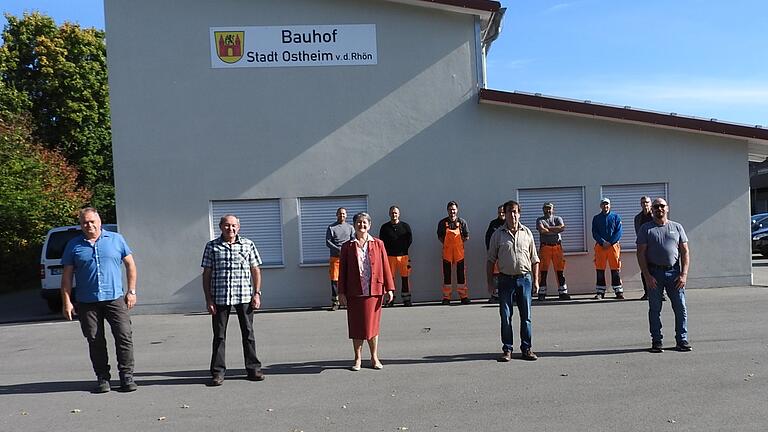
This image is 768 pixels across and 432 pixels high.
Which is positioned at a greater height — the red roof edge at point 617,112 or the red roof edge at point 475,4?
the red roof edge at point 475,4

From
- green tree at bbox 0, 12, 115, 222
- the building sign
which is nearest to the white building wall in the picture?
the building sign

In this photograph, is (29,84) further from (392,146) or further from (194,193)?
(392,146)

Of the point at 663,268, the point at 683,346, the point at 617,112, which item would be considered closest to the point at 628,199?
the point at 617,112

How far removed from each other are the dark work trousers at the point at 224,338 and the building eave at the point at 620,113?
768 centimetres

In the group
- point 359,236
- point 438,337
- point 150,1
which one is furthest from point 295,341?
point 150,1

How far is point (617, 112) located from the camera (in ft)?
43.5

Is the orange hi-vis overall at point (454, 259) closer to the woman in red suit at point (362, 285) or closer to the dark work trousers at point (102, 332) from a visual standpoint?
the woman in red suit at point (362, 285)

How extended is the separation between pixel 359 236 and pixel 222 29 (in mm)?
7446

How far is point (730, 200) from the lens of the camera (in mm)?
13703

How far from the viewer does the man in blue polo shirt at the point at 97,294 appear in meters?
7.30

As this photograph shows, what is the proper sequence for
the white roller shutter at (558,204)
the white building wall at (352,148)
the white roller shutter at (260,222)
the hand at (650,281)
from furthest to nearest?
the white roller shutter at (558,204) < the white roller shutter at (260,222) < the white building wall at (352,148) < the hand at (650,281)

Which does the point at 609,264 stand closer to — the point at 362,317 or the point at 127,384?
the point at 362,317

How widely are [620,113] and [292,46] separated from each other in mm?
6759

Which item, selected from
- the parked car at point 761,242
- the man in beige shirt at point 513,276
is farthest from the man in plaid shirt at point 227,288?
the parked car at point 761,242
